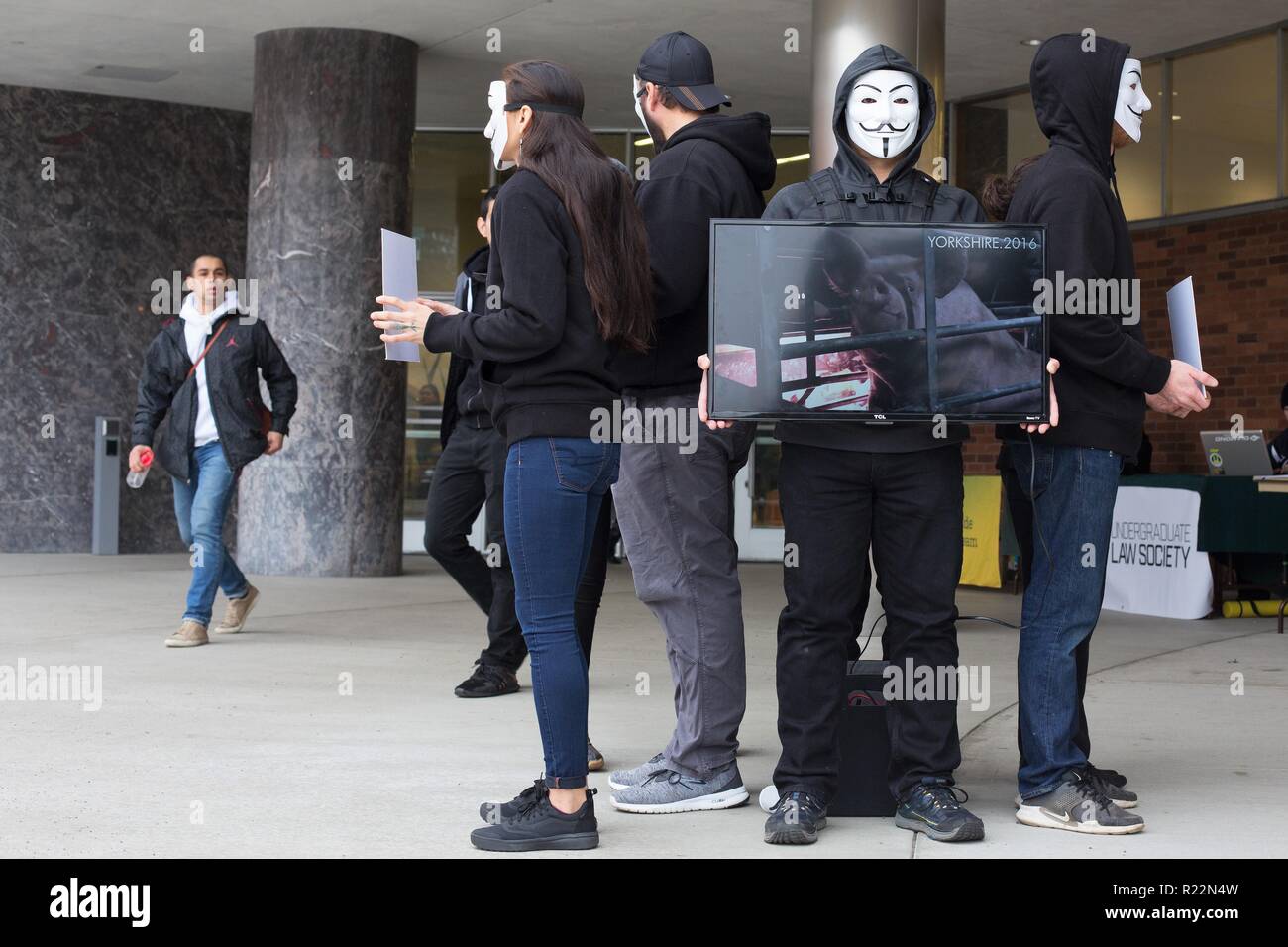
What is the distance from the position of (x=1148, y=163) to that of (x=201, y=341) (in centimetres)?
806

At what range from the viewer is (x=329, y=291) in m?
11.1

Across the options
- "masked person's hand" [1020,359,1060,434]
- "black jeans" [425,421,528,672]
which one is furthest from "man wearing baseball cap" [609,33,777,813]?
"black jeans" [425,421,528,672]

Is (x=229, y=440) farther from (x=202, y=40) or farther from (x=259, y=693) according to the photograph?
(x=202, y=40)

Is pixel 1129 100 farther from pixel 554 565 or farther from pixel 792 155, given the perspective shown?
pixel 792 155

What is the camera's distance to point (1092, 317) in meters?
3.49

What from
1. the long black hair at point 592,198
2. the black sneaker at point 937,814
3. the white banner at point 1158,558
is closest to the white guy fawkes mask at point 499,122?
the long black hair at point 592,198

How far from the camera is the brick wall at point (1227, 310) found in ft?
37.0

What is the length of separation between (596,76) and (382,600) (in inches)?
203

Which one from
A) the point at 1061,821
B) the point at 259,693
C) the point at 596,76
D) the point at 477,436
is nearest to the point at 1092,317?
the point at 1061,821

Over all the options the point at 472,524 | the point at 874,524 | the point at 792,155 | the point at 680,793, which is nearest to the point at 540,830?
the point at 680,793

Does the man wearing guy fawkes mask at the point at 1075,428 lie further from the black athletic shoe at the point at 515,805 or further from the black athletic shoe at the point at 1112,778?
the black athletic shoe at the point at 515,805

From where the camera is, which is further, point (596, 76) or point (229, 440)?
point (596, 76)

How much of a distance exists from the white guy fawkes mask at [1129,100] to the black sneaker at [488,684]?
301 centimetres

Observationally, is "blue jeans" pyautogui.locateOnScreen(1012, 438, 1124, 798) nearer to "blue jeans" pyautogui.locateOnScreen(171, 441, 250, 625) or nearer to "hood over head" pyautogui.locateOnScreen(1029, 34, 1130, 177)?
"hood over head" pyautogui.locateOnScreen(1029, 34, 1130, 177)
